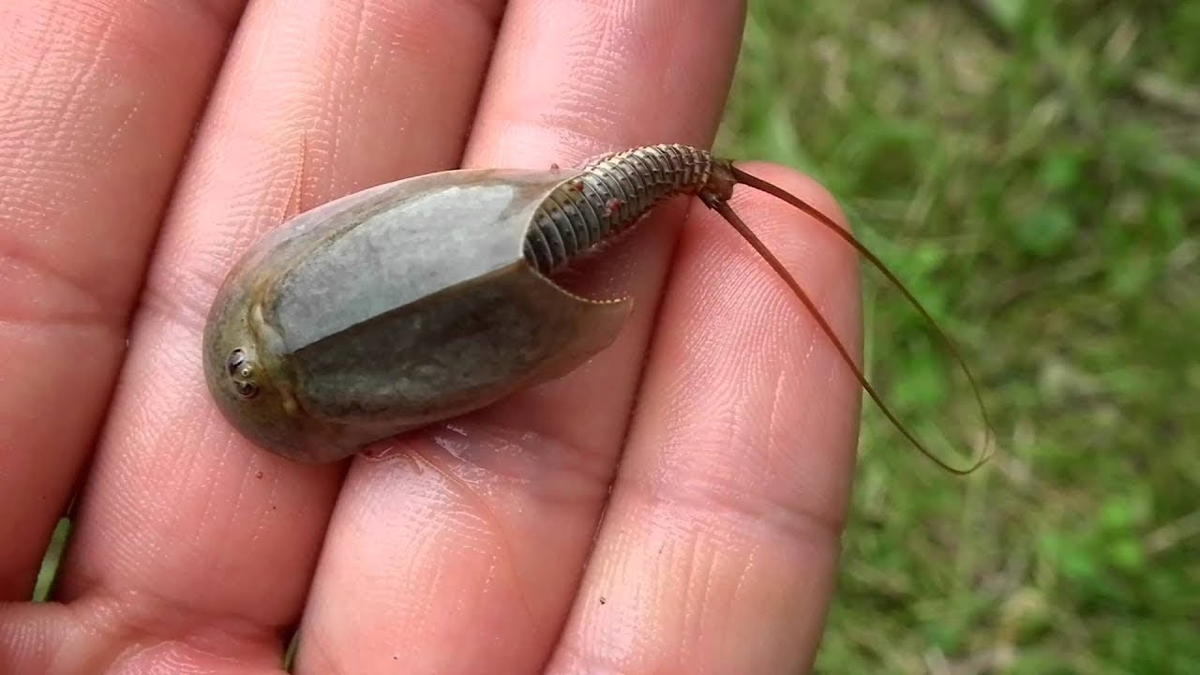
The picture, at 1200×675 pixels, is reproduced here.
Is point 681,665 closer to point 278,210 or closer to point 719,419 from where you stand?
point 719,419

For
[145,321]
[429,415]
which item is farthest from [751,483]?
[145,321]

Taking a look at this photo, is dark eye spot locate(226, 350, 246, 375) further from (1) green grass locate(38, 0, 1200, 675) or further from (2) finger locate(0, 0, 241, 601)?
(1) green grass locate(38, 0, 1200, 675)

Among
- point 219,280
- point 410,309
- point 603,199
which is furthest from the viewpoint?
point 219,280

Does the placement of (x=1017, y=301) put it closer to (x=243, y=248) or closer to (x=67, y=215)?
(x=243, y=248)

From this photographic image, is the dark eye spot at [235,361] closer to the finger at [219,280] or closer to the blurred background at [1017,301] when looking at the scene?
the finger at [219,280]

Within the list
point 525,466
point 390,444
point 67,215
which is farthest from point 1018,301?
point 67,215
